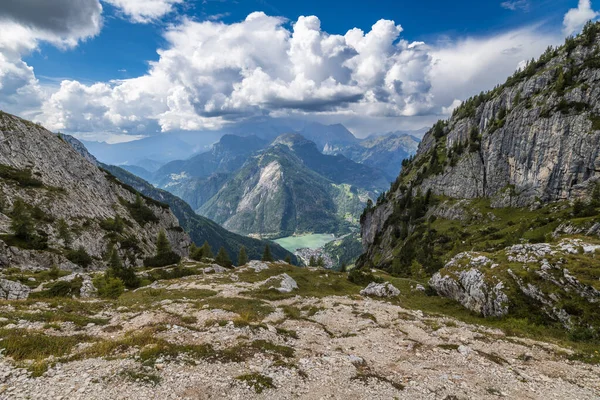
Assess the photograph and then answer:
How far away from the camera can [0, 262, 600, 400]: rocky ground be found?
13.7m

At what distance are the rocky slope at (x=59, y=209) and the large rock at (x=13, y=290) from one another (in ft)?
84.5

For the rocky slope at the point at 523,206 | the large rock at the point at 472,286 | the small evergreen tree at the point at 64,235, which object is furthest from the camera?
the small evergreen tree at the point at 64,235

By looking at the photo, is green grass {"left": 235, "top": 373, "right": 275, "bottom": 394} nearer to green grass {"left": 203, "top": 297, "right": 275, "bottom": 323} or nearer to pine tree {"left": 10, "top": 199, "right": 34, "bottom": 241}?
green grass {"left": 203, "top": 297, "right": 275, "bottom": 323}

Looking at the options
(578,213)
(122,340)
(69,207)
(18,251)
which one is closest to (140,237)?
(69,207)

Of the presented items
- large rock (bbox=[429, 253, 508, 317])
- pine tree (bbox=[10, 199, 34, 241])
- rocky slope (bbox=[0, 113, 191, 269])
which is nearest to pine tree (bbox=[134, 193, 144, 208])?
rocky slope (bbox=[0, 113, 191, 269])

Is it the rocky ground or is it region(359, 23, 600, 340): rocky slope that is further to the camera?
region(359, 23, 600, 340): rocky slope

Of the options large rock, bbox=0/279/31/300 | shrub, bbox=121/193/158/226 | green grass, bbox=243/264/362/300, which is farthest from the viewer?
shrub, bbox=121/193/158/226

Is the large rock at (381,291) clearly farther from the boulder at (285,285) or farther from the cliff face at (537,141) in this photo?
the cliff face at (537,141)

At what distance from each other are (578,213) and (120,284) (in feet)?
412

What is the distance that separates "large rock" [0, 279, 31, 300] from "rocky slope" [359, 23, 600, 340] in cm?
6464

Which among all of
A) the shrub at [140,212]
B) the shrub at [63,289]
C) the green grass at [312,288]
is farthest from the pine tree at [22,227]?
the shrub at [140,212]

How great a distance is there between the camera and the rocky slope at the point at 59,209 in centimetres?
6719

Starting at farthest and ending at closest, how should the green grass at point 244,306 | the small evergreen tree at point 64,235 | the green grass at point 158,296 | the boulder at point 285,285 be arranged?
the small evergreen tree at point 64,235
the boulder at point 285,285
the green grass at point 158,296
the green grass at point 244,306

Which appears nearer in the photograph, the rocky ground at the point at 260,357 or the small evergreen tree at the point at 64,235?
the rocky ground at the point at 260,357
